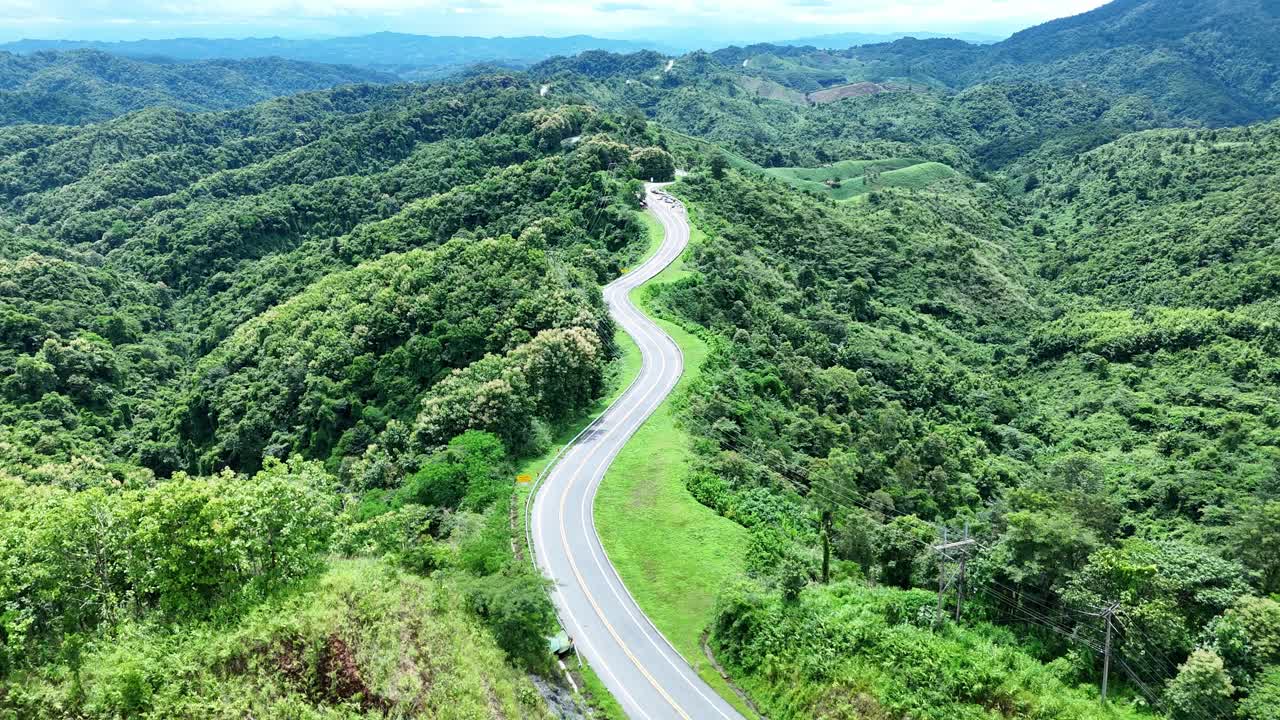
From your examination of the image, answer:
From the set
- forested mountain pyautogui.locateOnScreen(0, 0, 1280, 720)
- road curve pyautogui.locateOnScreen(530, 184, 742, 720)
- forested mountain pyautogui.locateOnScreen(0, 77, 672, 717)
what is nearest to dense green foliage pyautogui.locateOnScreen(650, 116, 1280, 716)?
forested mountain pyautogui.locateOnScreen(0, 0, 1280, 720)

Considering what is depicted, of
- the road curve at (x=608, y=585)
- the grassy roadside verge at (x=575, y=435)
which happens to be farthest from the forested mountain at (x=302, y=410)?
the road curve at (x=608, y=585)

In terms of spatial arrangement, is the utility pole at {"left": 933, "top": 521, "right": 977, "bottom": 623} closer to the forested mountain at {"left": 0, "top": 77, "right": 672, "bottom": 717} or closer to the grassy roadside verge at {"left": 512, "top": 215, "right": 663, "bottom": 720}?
the grassy roadside verge at {"left": 512, "top": 215, "right": 663, "bottom": 720}

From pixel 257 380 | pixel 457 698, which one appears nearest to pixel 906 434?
pixel 457 698

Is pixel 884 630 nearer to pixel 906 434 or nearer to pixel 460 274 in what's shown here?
pixel 906 434

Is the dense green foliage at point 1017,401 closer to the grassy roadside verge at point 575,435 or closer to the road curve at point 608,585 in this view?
the road curve at point 608,585

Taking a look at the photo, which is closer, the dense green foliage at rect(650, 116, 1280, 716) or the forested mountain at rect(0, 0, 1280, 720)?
the forested mountain at rect(0, 0, 1280, 720)

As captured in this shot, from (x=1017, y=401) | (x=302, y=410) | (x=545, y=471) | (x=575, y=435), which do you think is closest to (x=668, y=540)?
(x=545, y=471)

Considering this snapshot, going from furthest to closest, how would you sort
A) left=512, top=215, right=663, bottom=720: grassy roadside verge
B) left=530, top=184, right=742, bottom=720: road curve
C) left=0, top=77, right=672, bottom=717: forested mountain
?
left=530, top=184, right=742, bottom=720: road curve < left=512, top=215, right=663, bottom=720: grassy roadside verge < left=0, top=77, right=672, bottom=717: forested mountain
